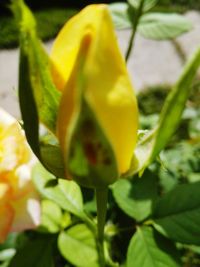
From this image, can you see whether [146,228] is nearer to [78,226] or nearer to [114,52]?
[78,226]

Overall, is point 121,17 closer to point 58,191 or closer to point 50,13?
point 58,191

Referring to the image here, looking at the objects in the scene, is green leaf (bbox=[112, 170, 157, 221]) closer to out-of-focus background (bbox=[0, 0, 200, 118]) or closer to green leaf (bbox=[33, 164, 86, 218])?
green leaf (bbox=[33, 164, 86, 218])

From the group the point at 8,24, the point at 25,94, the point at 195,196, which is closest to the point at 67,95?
the point at 25,94

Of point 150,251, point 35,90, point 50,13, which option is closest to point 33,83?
point 35,90

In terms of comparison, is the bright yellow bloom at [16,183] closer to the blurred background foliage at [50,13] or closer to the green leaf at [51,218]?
the green leaf at [51,218]

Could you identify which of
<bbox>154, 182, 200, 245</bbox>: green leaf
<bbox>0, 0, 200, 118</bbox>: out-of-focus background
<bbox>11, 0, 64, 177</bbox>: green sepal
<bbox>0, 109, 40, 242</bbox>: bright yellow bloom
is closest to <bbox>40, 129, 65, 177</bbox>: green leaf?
<bbox>11, 0, 64, 177</bbox>: green sepal

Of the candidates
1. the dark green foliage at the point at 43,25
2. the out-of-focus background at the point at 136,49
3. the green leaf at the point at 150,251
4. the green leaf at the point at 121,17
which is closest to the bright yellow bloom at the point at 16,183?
the green leaf at the point at 150,251
